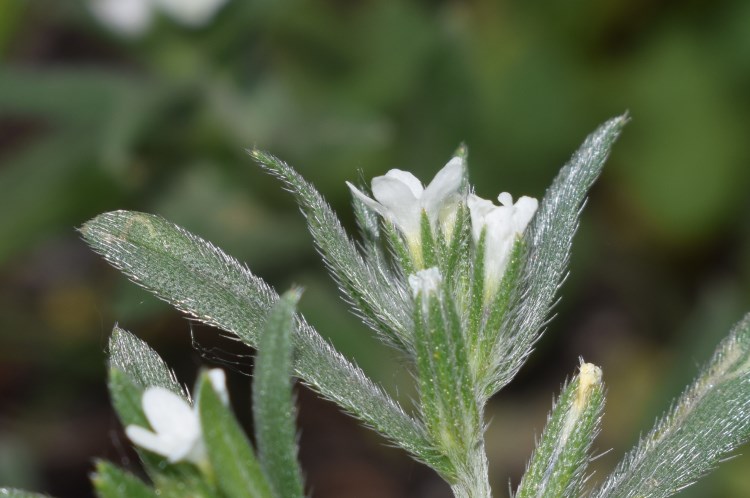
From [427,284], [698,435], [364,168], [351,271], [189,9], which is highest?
[189,9]

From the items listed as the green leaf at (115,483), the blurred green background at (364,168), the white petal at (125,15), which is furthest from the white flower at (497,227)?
the white petal at (125,15)

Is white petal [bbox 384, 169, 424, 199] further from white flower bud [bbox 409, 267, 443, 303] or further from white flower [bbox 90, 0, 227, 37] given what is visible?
white flower [bbox 90, 0, 227, 37]

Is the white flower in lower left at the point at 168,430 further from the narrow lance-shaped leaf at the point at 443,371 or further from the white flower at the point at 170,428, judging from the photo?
the narrow lance-shaped leaf at the point at 443,371

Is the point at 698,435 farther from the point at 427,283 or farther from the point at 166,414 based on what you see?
the point at 166,414

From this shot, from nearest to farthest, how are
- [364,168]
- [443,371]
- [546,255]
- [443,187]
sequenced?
[443,371] < [443,187] < [546,255] < [364,168]

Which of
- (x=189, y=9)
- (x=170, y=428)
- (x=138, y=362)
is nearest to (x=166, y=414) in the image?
(x=170, y=428)

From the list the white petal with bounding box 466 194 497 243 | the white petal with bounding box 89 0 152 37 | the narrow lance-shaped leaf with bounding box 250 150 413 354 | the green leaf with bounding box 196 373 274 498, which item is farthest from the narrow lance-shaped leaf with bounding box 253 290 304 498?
the white petal with bounding box 89 0 152 37
